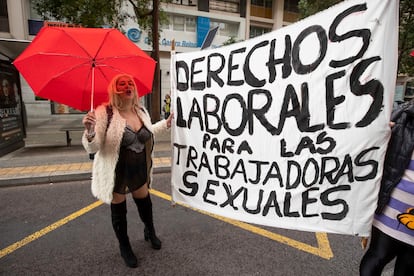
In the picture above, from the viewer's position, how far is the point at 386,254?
1709 millimetres

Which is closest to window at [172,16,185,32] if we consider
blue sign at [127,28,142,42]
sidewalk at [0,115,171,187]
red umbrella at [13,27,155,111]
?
blue sign at [127,28,142,42]

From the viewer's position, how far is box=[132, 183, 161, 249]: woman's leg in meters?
2.65

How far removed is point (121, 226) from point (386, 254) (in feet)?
7.10

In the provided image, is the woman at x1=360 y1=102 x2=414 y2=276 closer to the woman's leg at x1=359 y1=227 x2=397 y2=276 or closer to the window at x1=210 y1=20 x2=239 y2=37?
the woman's leg at x1=359 y1=227 x2=397 y2=276

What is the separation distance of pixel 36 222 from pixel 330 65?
3.86m

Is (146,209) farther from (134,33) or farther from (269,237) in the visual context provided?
(134,33)

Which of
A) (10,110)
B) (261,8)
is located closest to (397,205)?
(10,110)

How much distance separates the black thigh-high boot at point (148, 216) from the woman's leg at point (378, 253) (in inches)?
76.4

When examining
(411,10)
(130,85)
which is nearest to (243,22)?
(411,10)

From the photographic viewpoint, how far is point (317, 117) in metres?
1.81

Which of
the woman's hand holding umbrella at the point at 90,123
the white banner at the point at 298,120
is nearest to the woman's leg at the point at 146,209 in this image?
the white banner at the point at 298,120

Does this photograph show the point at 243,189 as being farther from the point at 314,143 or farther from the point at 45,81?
the point at 45,81

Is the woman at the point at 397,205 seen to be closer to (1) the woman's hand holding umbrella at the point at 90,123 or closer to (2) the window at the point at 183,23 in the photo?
(1) the woman's hand holding umbrella at the point at 90,123

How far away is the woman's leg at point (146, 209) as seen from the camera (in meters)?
2.65
